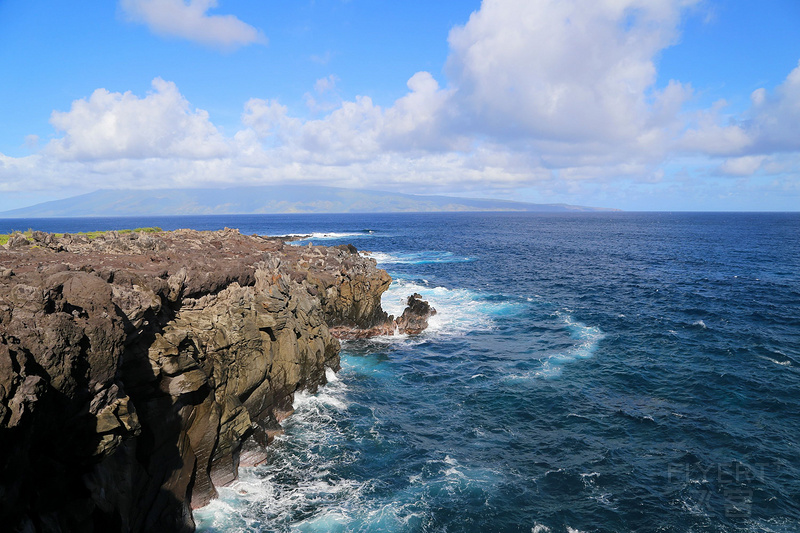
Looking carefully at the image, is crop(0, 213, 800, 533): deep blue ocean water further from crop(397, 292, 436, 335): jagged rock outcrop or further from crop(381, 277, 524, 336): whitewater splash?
crop(397, 292, 436, 335): jagged rock outcrop

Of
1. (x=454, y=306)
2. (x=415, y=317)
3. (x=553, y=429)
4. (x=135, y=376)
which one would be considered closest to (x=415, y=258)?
(x=454, y=306)

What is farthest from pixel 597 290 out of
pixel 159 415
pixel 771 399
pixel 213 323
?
pixel 159 415

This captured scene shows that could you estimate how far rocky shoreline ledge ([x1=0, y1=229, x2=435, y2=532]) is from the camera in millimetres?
12688

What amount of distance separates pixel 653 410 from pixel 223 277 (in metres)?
32.0

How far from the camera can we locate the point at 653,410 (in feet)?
98.1

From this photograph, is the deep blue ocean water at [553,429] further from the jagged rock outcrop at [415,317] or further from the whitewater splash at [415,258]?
the whitewater splash at [415,258]

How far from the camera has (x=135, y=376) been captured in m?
18.1

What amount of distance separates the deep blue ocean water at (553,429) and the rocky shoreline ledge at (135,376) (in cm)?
276

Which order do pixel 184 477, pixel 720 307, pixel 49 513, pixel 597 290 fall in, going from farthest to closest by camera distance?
pixel 597 290 < pixel 720 307 < pixel 184 477 < pixel 49 513

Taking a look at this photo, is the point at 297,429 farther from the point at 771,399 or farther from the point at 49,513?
the point at 771,399

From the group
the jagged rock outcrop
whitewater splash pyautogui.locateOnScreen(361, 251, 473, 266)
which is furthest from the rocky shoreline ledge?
whitewater splash pyautogui.locateOnScreen(361, 251, 473, 266)

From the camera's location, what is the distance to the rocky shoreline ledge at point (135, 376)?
41.6 feet

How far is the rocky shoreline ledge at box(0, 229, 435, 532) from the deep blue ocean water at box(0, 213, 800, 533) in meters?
2.76

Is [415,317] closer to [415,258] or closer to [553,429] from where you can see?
[553,429]
